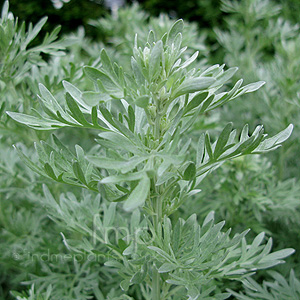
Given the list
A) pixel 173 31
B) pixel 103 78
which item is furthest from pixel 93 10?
pixel 103 78

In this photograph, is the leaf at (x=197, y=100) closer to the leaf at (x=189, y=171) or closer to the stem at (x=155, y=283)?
the leaf at (x=189, y=171)

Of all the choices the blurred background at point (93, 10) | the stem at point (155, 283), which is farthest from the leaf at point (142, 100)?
the blurred background at point (93, 10)

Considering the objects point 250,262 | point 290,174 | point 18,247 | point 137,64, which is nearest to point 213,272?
point 250,262

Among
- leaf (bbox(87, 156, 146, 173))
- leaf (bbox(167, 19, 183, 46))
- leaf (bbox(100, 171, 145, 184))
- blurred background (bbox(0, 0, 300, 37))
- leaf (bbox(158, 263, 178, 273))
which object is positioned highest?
leaf (bbox(167, 19, 183, 46))

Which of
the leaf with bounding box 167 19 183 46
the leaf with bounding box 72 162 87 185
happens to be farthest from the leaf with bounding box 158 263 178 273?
the leaf with bounding box 167 19 183 46

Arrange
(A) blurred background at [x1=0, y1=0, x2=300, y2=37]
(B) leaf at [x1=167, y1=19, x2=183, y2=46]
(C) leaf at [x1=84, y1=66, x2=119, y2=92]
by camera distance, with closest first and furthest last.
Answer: (C) leaf at [x1=84, y1=66, x2=119, y2=92]
(B) leaf at [x1=167, y1=19, x2=183, y2=46]
(A) blurred background at [x1=0, y1=0, x2=300, y2=37]

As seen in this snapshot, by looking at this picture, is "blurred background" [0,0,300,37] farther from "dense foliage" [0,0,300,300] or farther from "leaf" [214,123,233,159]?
"leaf" [214,123,233,159]

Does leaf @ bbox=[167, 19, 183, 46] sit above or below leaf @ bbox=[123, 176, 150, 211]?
above

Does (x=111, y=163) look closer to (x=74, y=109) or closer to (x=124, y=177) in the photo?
(x=124, y=177)
